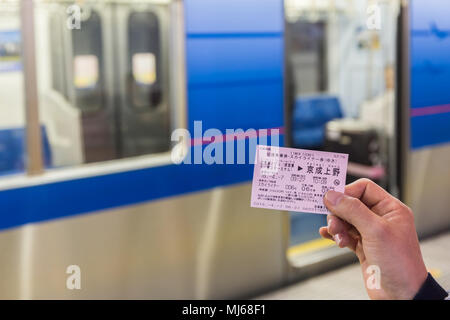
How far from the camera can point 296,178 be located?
928mm

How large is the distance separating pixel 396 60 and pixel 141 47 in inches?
88.6

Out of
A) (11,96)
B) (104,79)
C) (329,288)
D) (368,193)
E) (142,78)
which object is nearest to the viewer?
(368,193)

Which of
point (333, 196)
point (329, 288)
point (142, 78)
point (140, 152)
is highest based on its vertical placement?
point (142, 78)

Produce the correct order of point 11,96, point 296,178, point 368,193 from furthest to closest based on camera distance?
point 11,96
point 368,193
point 296,178

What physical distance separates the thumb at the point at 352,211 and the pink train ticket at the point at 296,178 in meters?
0.01

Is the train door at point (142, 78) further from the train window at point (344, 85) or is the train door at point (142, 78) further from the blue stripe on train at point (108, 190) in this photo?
the train window at point (344, 85)

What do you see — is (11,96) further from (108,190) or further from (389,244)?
(389,244)

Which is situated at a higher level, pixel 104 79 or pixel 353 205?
pixel 104 79

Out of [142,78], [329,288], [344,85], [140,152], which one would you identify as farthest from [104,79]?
[344,85]

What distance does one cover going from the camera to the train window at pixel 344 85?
5230 millimetres

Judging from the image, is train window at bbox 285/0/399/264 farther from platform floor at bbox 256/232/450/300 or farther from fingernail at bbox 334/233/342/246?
fingernail at bbox 334/233/342/246

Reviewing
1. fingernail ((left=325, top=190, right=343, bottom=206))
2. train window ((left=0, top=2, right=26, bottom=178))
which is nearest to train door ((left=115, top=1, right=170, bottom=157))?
train window ((left=0, top=2, right=26, bottom=178))

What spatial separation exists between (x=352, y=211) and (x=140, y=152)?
2682 mm

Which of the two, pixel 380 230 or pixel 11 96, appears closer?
pixel 380 230
